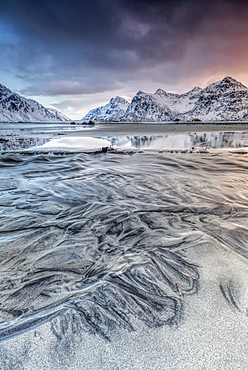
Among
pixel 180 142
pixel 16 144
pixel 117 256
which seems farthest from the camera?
pixel 180 142

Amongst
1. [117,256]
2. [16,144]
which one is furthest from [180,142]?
[117,256]

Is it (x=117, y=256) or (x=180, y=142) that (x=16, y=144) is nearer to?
(x=180, y=142)

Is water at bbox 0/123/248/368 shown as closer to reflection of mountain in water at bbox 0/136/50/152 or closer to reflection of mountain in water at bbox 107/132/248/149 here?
reflection of mountain in water at bbox 0/136/50/152

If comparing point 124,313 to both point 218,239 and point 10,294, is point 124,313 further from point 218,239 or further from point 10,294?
point 218,239

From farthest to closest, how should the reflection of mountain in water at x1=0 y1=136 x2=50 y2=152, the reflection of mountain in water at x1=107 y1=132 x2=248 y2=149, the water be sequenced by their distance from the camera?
the reflection of mountain in water at x1=107 y1=132 x2=248 y2=149, the reflection of mountain in water at x1=0 y1=136 x2=50 y2=152, the water

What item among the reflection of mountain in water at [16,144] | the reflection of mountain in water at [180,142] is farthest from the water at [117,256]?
the reflection of mountain in water at [180,142]

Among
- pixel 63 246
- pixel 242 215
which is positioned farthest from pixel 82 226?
pixel 242 215

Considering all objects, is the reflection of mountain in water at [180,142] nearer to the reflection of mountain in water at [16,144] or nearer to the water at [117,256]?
the reflection of mountain in water at [16,144]

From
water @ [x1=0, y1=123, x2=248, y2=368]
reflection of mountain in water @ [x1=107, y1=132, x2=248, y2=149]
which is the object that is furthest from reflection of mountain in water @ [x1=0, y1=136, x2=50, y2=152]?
water @ [x1=0, y1=123, x2=248, y2=368]
